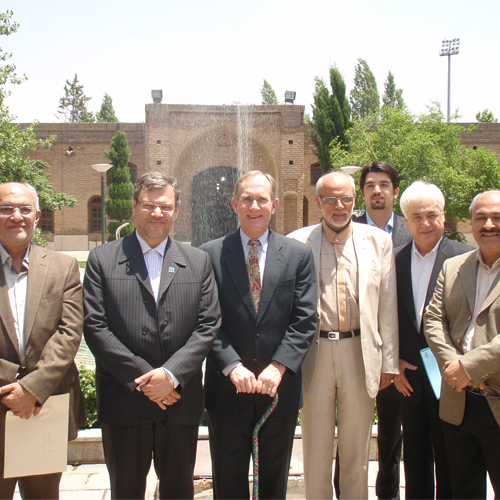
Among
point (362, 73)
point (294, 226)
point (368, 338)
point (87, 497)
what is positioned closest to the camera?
point (368, 338)

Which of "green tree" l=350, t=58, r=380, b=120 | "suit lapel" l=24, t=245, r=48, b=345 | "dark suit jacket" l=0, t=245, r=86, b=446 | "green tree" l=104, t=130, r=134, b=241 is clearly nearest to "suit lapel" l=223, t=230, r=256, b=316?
"dark suit jacket" l=0, t=245, r=86, b=446

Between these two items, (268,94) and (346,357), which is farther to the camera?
(268,94)

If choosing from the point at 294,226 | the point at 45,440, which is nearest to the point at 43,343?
the point at 45,440

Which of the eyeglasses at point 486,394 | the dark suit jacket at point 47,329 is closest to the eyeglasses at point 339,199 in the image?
the eyeglasses at point 486,394

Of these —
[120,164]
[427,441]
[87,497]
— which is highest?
[120,164]

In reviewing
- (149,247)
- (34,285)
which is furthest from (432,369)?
(34,285)

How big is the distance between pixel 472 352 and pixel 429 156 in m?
14.2

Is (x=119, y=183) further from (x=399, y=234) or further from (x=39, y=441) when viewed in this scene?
(x=39, y=441)

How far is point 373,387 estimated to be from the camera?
2.95 metres

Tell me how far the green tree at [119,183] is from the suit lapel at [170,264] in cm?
2165

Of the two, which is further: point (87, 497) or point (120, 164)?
point (120, 164)

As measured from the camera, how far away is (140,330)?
2641 mm

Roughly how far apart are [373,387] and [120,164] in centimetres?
2307

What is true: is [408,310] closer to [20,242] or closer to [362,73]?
[20,242]
